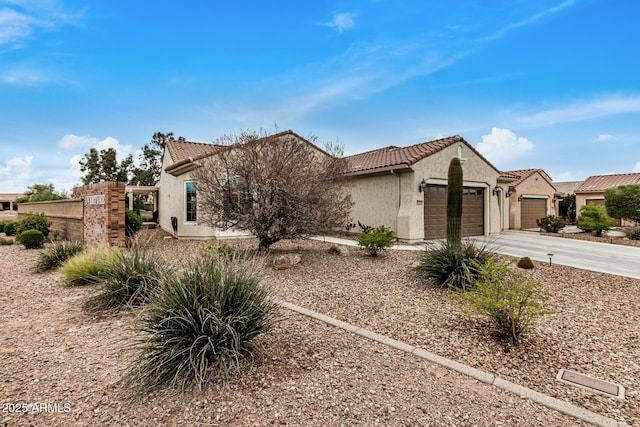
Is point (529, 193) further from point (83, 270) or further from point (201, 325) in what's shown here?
point (83, 270)

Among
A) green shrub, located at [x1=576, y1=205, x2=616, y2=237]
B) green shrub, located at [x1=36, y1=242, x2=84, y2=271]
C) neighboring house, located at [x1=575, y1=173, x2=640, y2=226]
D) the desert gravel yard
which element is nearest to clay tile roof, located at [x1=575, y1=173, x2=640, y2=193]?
neighboring house, located at [x1=575, y1=173, x2=640, y2=226]

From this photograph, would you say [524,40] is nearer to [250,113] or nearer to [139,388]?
[250,113]

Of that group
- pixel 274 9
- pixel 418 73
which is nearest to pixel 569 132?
pixel 418 73

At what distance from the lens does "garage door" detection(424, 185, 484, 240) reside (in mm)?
15047

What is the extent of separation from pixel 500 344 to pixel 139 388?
14.6 feet

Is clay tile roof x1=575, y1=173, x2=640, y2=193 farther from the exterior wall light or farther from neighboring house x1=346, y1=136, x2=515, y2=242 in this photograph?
the exterior wall light

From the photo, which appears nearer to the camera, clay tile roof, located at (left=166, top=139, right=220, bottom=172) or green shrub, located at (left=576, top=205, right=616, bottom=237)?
green shrub, located at (left=576, top=205, right=616, bottom=237)

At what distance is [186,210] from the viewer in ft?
52.9

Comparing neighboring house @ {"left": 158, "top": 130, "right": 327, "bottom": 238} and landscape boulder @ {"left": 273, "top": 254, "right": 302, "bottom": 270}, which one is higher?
neighboring house @ {"left": 158, "top": 130, "right": 327, "bottom": 238}

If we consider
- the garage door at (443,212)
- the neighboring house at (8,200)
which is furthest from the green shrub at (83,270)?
the neighboring house at (8,200)

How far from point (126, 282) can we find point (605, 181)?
34.9m

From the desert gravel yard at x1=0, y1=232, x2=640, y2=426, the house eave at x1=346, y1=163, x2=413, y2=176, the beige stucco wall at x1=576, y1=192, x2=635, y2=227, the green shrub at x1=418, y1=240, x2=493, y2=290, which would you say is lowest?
the desert gravel yard at x1=0, y1=232, x2=640, y2=426

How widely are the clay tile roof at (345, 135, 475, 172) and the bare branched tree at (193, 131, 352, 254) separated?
4.67 m

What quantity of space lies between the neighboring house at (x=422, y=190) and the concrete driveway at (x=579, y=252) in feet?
6.98
